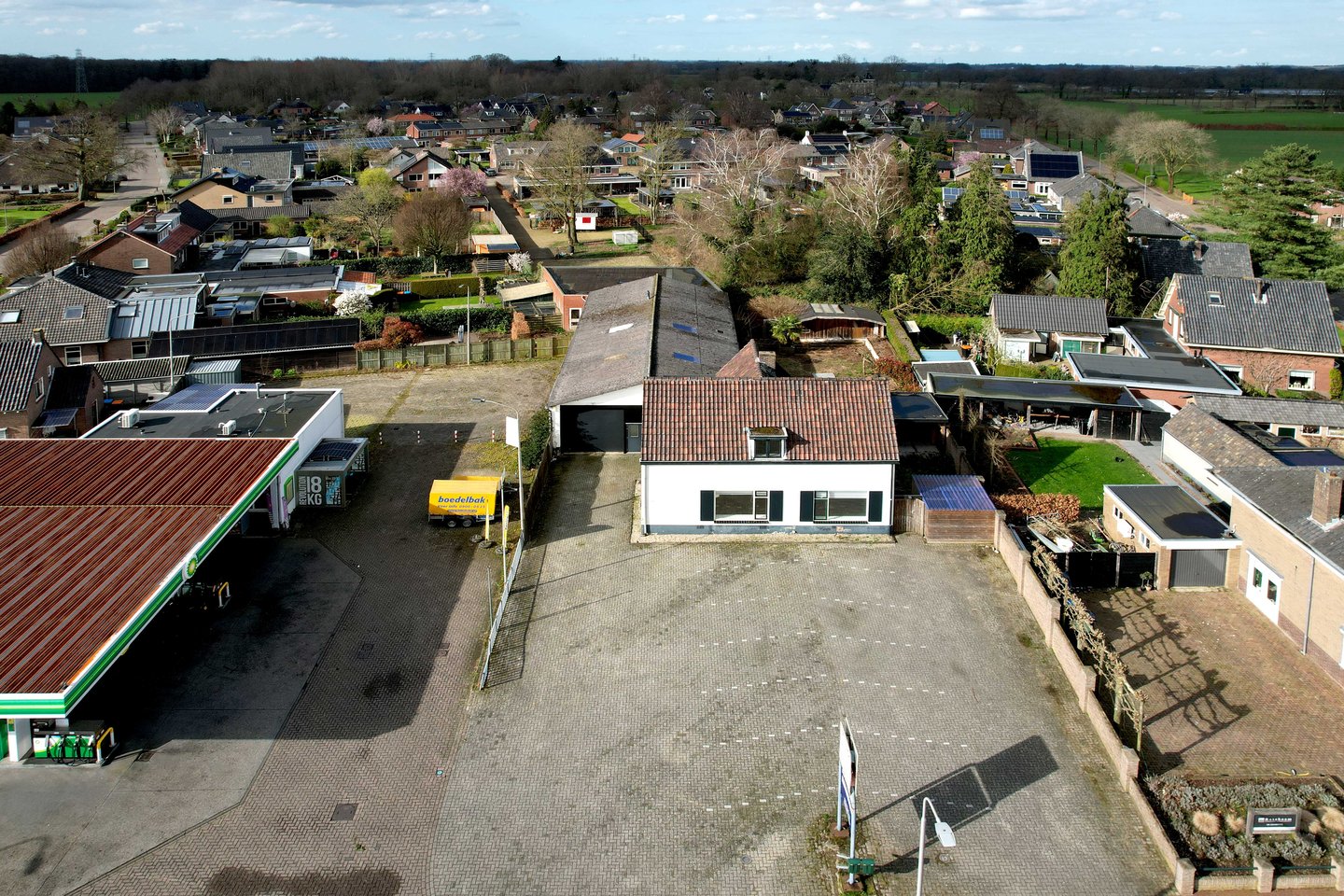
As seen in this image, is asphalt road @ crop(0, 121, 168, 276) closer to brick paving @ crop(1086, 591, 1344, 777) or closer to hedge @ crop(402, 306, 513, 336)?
hedge @ crop(402, 306, 513, 336)

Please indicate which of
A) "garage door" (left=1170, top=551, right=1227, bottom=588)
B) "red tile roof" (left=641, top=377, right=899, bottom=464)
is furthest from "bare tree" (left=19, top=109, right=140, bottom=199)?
"garage door" (left=1170, top=551, right=1227, bottom=588)

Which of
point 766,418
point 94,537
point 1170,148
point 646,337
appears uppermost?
point 1170,148

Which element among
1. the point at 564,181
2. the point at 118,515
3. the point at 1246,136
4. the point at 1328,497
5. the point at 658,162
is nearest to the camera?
the point at 1328,497

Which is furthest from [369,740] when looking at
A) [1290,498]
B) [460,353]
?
[460,353]

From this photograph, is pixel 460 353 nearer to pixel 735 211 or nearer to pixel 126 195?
pixel 735 211

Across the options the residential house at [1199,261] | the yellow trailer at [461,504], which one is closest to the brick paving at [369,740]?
the yellow trailer at [461,504]

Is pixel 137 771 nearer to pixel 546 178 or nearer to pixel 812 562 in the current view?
pixel 812 562
